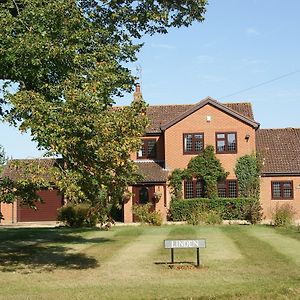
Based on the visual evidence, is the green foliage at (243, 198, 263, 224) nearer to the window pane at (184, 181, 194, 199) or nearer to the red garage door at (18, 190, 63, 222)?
the window pane at (184, 181, 194, 199)

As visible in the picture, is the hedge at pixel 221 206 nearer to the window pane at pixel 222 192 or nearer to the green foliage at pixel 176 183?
the window pane at pixel 222 192

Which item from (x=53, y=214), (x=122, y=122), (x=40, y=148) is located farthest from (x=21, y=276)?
(x=53, y=214)

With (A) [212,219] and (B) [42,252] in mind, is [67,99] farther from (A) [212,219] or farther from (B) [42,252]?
(A) [212,219]

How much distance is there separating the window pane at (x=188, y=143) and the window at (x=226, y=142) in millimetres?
1971

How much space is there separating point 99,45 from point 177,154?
986 inches

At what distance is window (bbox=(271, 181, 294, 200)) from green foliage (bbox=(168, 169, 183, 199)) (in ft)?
23.7

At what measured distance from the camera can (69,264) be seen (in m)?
17.3

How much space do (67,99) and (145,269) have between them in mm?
5569

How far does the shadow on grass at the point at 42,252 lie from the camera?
17.1 metres

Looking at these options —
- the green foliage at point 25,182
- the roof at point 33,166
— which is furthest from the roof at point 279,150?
the roof at point 33,166

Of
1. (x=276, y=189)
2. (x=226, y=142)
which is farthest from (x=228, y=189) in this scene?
(x=276, y=189)

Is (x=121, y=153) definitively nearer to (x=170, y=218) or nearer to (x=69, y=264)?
(x=69, y=264)

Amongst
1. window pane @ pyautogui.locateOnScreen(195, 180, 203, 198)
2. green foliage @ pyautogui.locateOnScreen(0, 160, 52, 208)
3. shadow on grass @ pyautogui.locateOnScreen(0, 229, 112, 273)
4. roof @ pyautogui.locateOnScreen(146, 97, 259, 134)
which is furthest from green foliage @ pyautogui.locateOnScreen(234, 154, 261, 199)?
green foliage @ pyautogui.locateOnScreen(0, 160, 52, 208)

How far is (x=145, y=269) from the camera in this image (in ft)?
52.1
